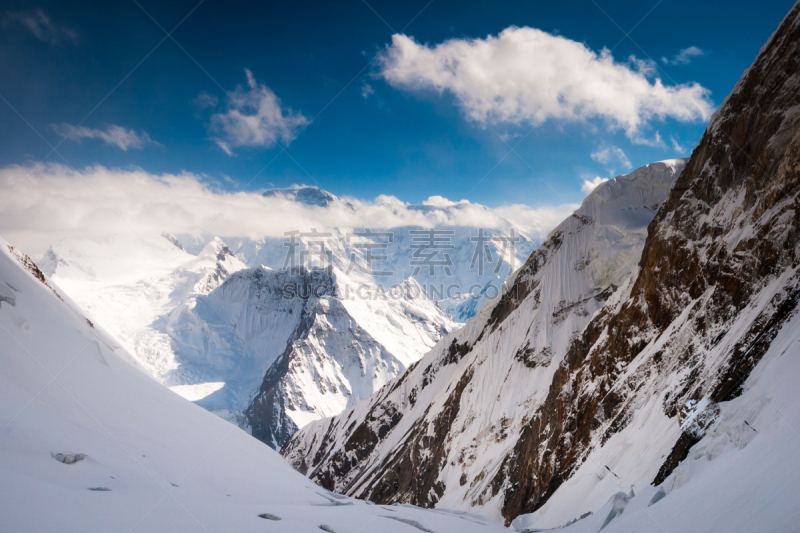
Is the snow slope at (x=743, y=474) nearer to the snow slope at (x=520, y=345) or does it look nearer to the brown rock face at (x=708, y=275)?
the brown rock face at (x=708, y=275)

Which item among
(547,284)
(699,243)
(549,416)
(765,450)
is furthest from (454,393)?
(765,450)

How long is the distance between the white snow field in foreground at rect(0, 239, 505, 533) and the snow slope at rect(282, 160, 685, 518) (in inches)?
1299

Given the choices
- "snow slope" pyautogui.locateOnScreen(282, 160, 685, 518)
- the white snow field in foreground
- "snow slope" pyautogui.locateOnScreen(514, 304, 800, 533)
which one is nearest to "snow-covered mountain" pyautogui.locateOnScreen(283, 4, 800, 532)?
"snow slope" pyautogui.locateOnScreen(514, 304, 800, 533)

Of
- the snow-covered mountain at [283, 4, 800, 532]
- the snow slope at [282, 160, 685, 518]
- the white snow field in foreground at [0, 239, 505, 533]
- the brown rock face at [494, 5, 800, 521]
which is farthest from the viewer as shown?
the snow slope at [282, 160, 685, 518]

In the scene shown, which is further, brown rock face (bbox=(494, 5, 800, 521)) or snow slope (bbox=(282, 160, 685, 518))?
snow slope (bbox=(282, 160, 685, 518))

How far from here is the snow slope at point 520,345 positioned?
1889 inches

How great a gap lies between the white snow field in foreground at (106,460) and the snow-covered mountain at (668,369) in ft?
21.0

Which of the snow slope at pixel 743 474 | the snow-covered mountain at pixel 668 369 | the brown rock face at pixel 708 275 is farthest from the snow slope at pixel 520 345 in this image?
the snow slope at pixel 743 474

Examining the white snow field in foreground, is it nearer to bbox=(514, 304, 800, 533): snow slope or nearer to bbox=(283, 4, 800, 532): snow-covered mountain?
bbox=(514, 304, 800, 533): snow slope

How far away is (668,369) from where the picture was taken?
2233 cm

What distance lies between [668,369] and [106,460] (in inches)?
960

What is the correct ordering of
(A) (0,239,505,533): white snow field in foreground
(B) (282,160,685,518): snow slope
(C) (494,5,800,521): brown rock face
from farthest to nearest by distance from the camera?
(B) (282,160,685,518): snow slope → (C) (494,5,800,521): brown rock face → (A) (0,239,505,533): white snow field in foreground

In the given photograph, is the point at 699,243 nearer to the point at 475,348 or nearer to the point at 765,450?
the point at 765,450

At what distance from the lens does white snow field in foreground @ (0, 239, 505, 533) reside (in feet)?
19.7
